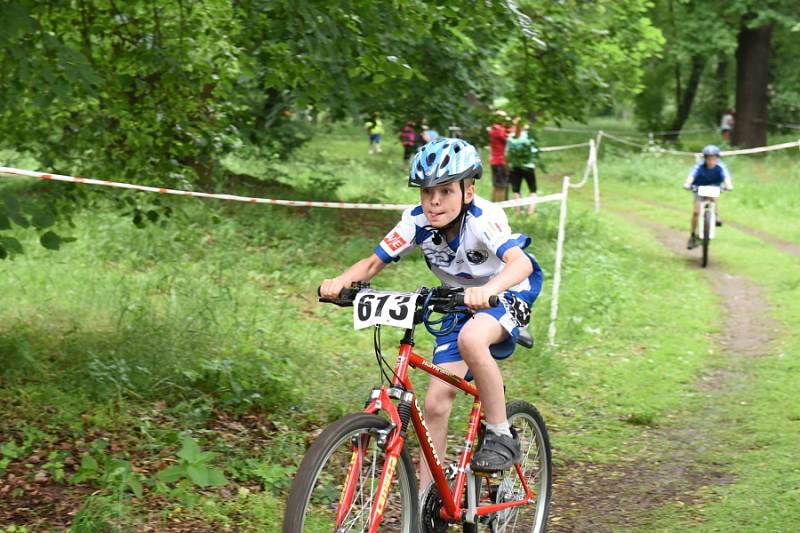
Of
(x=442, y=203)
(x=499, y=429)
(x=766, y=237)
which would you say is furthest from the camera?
(x=766, y=237)

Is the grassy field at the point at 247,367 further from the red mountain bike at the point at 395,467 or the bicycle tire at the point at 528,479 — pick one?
the red mountain bike at the point at 395,467

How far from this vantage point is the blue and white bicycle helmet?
4301 millimetres

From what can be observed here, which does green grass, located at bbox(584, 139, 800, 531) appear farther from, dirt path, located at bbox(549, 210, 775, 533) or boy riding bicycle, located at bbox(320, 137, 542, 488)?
boy riding bicycle, located at bbox(320, 137, 542, 488)

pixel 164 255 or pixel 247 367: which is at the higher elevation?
pixel 247 367

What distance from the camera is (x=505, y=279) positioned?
427 cm

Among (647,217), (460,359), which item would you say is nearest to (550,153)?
(647,217)

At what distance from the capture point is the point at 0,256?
587cm

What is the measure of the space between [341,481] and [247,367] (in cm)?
288

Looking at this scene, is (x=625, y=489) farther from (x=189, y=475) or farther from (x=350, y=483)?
(x=350, y=483)

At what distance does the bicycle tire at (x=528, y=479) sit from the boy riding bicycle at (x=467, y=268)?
0.35 metres

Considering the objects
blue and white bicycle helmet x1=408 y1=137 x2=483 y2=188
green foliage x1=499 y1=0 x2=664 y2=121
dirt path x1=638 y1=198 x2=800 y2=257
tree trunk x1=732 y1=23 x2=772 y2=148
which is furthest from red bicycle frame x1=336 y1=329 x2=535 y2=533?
tree trunk x1=732 y1=23 x2=772 y2=148

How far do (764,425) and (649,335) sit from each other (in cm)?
323

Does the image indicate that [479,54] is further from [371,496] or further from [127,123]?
[371,496]

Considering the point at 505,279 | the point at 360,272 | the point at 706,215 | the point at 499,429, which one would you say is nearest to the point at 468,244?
the point at 505,279
